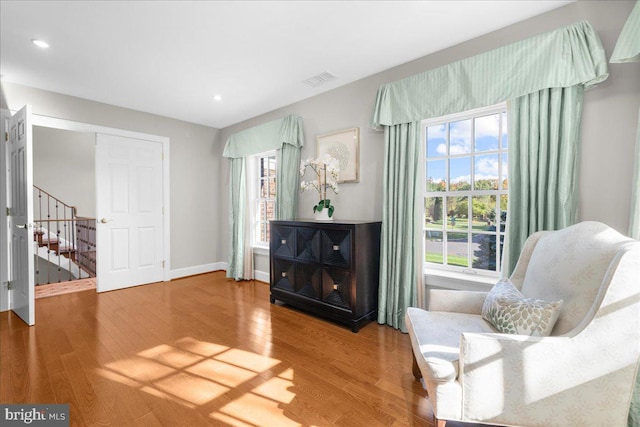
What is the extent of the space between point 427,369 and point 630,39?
2.16 metres

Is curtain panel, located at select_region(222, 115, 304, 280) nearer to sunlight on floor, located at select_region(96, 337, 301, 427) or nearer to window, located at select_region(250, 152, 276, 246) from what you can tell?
window, located at select_region(250, 152, 276, 246)

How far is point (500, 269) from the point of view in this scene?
7.61ft

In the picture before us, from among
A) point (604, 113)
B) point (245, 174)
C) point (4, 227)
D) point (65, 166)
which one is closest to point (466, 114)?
point (604, 113)

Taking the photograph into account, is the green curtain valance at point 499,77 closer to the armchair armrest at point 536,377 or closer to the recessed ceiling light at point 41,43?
the armchair armrest at point 536,377

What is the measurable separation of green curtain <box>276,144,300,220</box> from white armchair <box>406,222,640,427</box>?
2.64 m

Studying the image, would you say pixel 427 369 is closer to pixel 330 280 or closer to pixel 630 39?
pixel 330 280

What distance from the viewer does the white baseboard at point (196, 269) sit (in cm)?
460

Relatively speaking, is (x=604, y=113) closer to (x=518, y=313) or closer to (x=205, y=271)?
(x=518, y=313)

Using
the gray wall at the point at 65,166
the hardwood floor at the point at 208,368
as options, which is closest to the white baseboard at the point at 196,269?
the hardwood floor at the point at 208,368

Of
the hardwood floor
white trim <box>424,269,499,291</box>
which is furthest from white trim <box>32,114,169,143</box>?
white trim <box>424,269,499,291</box>

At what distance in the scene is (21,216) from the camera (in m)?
2.86

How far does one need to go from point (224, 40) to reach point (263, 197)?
2.44 meters

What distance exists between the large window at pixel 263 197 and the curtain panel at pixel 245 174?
17 cm

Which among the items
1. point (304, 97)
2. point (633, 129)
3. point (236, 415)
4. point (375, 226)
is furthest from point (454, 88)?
point (236, 415)
